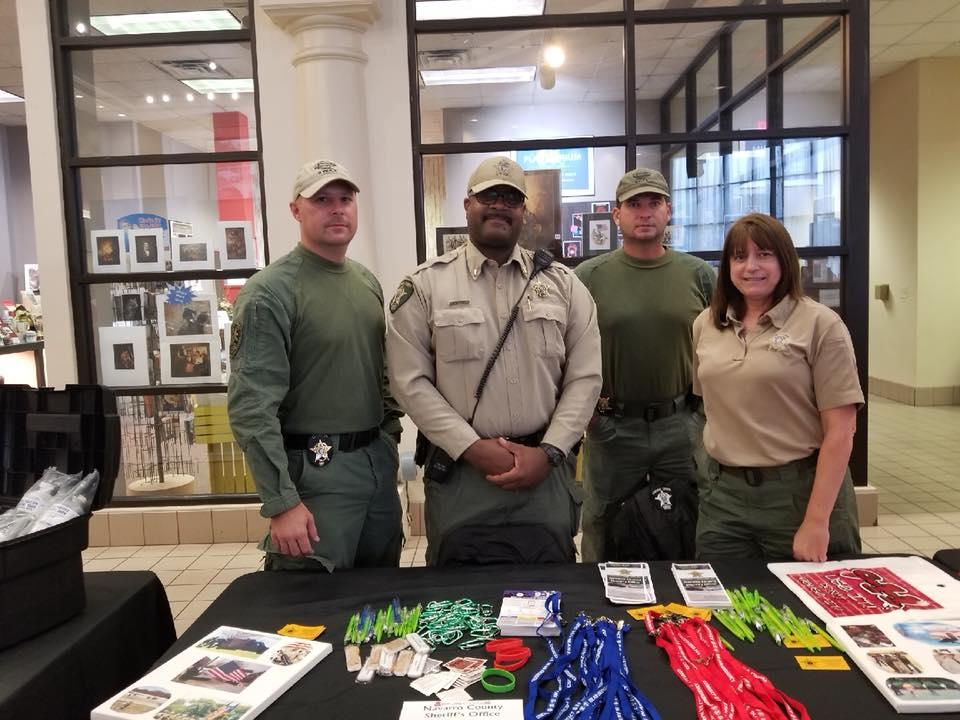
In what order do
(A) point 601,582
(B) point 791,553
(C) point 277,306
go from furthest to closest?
(C) point 277,306 → (B) point 791,553 → (A) point 601,582

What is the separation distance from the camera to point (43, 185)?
3.88 meters

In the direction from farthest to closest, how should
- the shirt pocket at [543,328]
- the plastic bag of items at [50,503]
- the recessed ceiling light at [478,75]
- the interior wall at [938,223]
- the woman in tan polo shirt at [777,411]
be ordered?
1. the interior wall at [938,223]
2. the recessed ceiling light at [478,75]
3. the shirt pocket at [543,328]
4. the woman in tan polo shirt at [777,411]
5. the plastic bag of items at [50,503]

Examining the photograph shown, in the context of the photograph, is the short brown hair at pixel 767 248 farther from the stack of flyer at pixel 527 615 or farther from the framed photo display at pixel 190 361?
the framed photo display at pixel 190 361

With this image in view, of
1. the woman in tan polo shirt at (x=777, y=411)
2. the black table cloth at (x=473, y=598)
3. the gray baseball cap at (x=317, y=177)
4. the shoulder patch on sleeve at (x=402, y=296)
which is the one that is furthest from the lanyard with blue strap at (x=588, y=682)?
the gray baseball cap at (x=317, y=177)

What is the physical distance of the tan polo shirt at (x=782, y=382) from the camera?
5.65 feet

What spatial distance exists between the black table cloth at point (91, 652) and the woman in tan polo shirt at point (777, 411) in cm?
141

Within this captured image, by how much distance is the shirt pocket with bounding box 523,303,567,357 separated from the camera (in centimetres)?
193

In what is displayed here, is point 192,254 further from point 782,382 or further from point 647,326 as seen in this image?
point 782,382

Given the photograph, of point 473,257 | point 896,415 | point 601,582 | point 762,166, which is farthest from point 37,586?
point 896,415

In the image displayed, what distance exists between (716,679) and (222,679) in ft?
2.73

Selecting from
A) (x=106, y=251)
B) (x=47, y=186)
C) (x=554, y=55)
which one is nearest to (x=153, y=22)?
(x=47, y=186)

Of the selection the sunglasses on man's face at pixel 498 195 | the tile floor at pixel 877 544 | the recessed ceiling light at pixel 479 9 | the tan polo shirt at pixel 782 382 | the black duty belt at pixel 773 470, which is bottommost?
the tile floor at pixel 877 544

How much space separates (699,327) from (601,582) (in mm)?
785

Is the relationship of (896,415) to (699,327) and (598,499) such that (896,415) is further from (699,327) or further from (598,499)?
(699,327)
